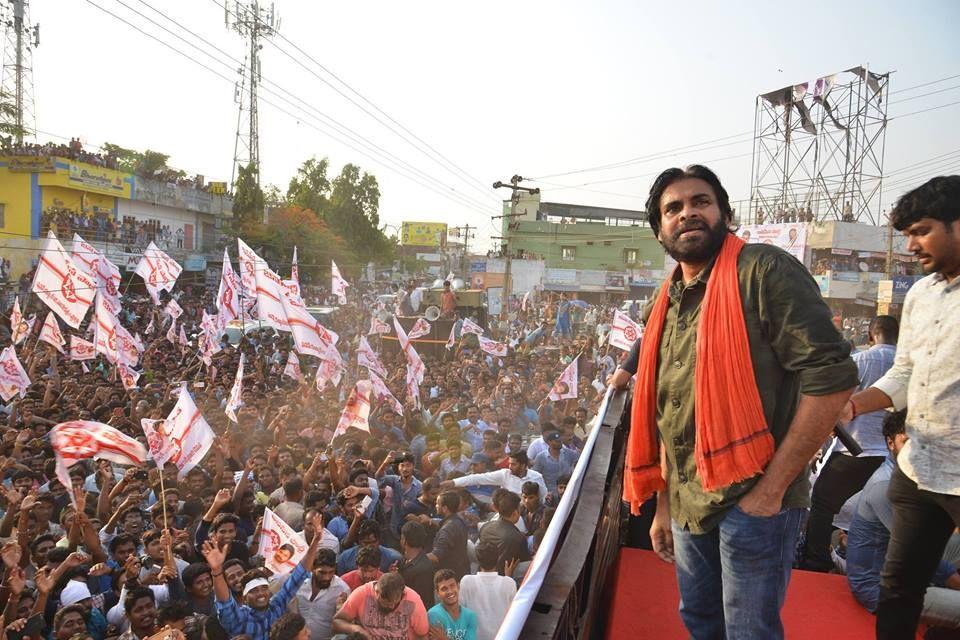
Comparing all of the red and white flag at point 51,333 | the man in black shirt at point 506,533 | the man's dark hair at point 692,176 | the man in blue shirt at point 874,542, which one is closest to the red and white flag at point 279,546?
the man in black shirt at point 506,533

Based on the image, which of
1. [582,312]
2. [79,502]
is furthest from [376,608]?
[582,312]

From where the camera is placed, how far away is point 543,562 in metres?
1.52

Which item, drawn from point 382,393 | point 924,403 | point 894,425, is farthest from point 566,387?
point 924,403

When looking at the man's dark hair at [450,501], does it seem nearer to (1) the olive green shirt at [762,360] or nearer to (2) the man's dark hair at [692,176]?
(1) the olive green shirt at [762,360]

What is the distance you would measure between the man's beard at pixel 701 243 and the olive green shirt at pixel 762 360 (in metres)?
0.04

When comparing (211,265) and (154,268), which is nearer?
(154,268)

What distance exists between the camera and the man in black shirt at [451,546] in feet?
17.2

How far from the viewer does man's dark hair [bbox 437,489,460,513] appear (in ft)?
18.9

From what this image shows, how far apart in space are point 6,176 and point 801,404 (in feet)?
111

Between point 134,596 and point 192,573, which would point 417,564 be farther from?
point 134,596

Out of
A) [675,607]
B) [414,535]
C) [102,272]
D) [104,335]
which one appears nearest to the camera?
[675,607]

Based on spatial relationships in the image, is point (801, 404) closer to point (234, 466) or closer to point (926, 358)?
point (926, 358)

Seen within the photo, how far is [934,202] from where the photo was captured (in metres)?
1.88

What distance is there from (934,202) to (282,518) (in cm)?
554
